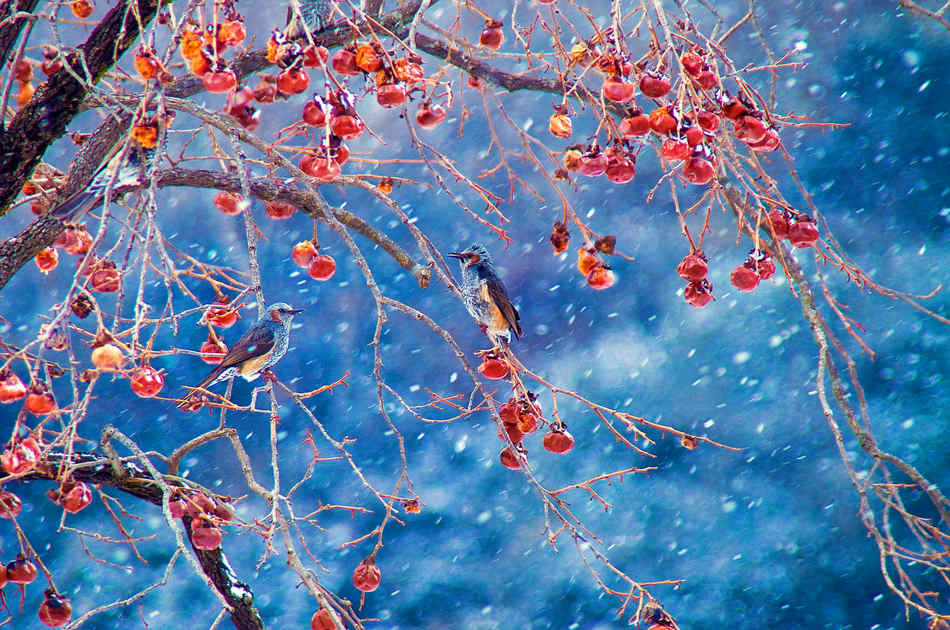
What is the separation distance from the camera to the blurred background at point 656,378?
4.84 m

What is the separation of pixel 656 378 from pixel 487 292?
305 cm

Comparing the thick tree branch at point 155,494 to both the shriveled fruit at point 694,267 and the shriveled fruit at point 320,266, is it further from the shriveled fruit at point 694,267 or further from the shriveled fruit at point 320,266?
the shriveled fruit at point 694,267

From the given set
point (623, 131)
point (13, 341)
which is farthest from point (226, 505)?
point (13, 341)

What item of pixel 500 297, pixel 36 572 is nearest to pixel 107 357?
pixel 36 572

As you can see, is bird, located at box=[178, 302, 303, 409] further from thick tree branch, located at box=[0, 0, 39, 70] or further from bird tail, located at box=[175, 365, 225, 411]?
thick tree branch, located at box=[0, 0, 39, 70]

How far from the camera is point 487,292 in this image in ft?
7.49

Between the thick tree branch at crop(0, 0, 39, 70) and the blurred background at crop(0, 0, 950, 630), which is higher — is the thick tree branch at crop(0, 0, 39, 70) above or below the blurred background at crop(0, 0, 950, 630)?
above

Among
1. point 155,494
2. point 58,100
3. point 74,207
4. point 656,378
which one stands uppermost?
point 58,100

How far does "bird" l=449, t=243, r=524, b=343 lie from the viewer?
7.43 feet

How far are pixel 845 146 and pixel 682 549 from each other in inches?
108

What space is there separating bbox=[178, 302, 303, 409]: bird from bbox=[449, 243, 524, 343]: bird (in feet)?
1.66

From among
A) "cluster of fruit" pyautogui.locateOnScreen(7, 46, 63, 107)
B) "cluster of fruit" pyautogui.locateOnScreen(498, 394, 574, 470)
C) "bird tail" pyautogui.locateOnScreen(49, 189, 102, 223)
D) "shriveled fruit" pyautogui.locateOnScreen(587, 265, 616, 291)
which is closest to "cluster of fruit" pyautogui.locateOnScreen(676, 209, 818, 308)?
"shriveled fruit" pyautogui.locateOnScreen(587, 265, 616, 291)

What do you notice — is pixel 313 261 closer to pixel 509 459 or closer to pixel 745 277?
pixel 509 459

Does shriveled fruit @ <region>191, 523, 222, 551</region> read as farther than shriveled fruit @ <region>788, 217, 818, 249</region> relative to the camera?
Yes
